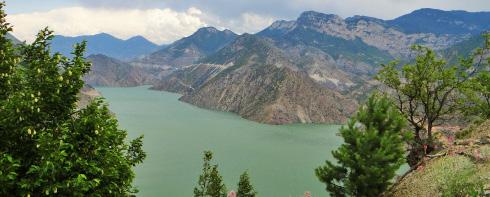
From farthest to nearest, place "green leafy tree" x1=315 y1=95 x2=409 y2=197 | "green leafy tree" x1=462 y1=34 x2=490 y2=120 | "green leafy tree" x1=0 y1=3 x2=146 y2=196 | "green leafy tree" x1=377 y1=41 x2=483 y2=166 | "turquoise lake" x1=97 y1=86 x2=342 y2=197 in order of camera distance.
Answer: "turquoise lake" x1=97 y1=86 x2=342 y2=197 → "green leafy tree" x1=462 y1=34 x2=490 y2=120 → "green leafy tree" x1=377 y1=41 x2=483 y2=166 → "green leafy tree" x1=315 y1=95 x2=409 y2=197 → "green leafy tree" x1=0 y1=3 x2=146 y2=196

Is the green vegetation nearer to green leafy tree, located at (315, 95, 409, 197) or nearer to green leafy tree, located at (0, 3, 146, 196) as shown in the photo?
green leafy tree, located at (315, 95, 409, 197)

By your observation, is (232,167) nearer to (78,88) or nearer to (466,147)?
(466,147)

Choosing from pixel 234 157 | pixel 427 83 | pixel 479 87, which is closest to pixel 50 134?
pixel 427 83

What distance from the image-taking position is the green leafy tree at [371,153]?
1140 inches

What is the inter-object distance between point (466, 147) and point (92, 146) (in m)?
26.9

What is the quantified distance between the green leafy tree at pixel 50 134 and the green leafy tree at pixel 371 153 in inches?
618

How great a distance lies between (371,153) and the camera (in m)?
29.4

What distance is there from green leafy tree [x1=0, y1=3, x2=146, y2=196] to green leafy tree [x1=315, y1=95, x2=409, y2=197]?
51.5 feet

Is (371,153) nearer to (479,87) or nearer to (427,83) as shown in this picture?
(427,83)

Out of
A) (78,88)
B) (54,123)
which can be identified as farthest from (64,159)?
(78,88)

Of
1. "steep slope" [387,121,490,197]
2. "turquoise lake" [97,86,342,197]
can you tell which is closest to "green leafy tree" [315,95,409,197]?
"steep slope" [387,121,490,197]

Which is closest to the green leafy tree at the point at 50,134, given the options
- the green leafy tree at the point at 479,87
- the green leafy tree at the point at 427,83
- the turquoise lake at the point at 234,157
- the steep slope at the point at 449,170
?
the steep slope at the point at 449,170

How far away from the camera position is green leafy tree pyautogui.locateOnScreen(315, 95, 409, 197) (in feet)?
95.0

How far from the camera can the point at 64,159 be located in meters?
17.8
